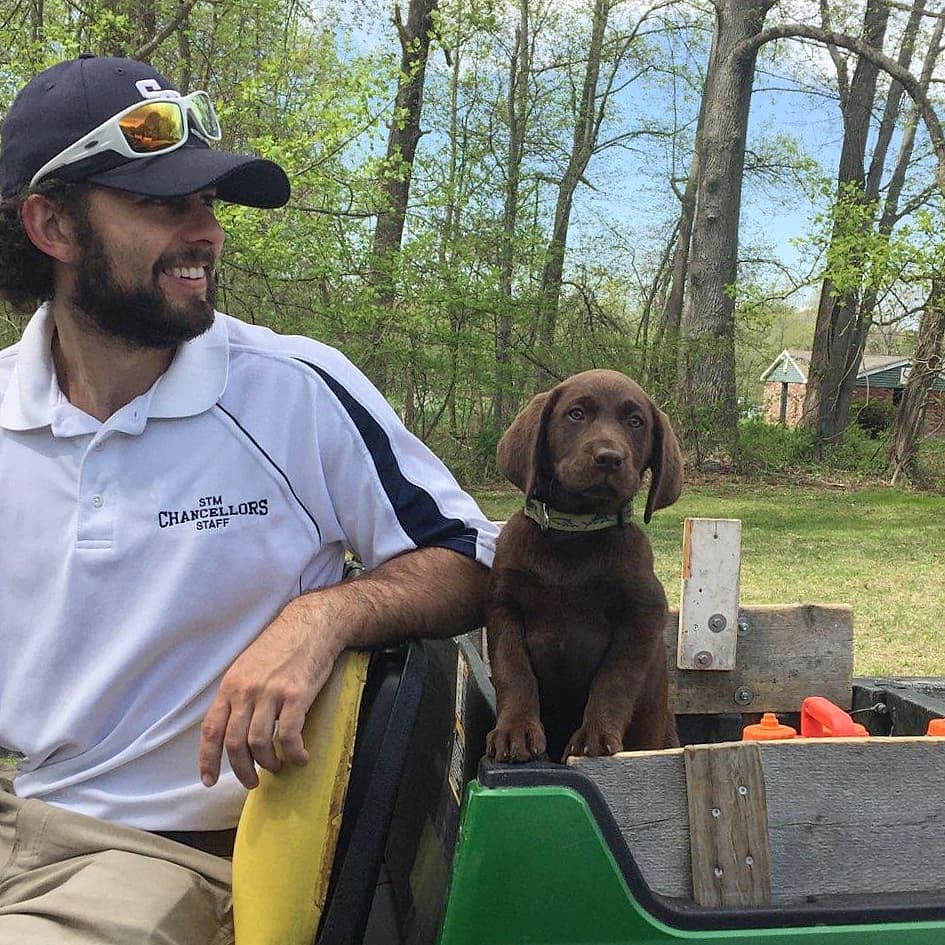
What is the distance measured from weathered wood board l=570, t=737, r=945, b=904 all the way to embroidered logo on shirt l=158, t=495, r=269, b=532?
0.76m

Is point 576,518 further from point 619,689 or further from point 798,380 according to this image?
point 798,380

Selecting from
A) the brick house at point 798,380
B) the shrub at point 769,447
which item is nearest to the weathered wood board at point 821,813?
the shrub at point 769,447

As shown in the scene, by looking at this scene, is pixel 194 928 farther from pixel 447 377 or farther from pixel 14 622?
pixel 447 377

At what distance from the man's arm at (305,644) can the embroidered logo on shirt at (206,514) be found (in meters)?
0.21

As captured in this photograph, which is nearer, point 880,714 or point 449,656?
point 449,656

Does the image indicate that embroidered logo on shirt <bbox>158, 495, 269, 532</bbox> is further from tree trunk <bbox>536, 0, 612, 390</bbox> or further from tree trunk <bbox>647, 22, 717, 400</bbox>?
tree trunk <bbox>536, 0, 612, 390</bbox>

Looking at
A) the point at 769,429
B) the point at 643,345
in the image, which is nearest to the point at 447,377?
the point at 643,345

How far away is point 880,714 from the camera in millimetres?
2441

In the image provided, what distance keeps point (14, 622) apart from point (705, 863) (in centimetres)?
127

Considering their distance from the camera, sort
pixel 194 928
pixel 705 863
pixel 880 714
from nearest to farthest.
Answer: pixel 705 863, pixel 194 928, pixel 880 714

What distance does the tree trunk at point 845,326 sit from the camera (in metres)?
18.6

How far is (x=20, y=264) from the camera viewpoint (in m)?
2.16

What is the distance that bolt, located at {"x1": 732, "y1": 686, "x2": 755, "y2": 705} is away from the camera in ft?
8.41

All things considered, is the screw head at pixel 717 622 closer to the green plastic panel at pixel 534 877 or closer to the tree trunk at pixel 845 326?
the green plastic panel at pixel 534 877
